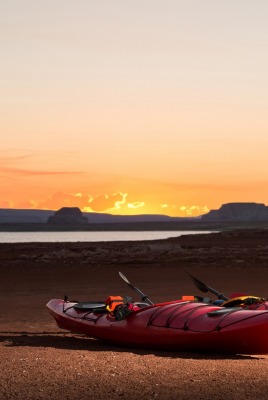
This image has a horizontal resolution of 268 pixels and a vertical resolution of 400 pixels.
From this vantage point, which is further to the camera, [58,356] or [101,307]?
[101,307]

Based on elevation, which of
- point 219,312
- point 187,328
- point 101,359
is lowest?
point 101,359

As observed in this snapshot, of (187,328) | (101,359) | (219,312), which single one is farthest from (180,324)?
(101,359)

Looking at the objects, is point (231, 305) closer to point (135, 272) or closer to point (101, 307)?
point (101, 307)

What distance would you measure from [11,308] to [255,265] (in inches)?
632

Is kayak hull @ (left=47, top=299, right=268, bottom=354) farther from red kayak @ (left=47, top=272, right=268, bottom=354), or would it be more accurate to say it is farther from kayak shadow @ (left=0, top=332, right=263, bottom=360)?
kayak shadow @ (left=0, top=332, right=263, bottom=360)

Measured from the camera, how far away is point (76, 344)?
14414 millimetres

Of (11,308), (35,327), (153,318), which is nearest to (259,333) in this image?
(153,318)

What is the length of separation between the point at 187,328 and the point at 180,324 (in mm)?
200

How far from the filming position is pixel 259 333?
39.1 feet

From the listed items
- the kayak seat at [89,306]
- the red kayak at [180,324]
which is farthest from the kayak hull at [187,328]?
the kayak seat at [89,306]

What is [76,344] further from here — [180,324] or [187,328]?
[187,328]

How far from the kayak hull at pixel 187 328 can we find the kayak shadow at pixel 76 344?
11cm

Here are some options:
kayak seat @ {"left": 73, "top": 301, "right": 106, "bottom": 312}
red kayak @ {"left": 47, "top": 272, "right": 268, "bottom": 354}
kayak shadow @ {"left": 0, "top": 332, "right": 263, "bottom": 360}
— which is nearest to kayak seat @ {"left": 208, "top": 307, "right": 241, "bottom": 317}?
red kayak @ {"left": 47, "top": 272, "right": 268, "bottom": 354}

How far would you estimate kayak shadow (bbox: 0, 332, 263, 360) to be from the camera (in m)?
12.5
